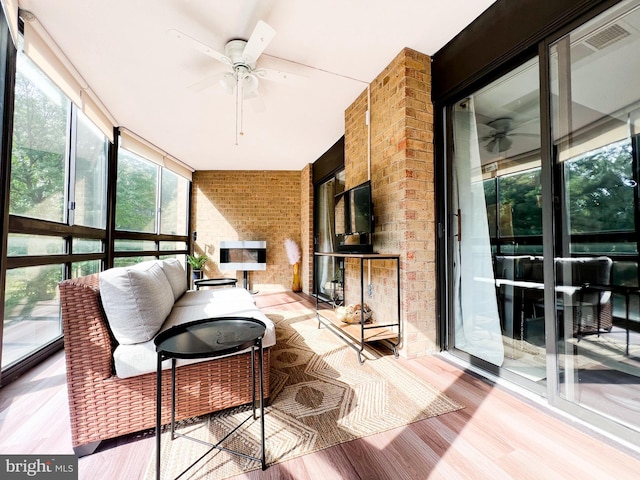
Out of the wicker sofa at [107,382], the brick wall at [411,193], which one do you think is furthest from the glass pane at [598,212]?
the wicker sofa at [107,382]

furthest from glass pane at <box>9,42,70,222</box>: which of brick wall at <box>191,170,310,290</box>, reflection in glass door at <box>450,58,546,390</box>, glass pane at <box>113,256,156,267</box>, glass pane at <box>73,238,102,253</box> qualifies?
reflection in glass door at <box>450,58,546,390</box>

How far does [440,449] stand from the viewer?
1278 mm

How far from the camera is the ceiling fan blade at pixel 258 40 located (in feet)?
5.56

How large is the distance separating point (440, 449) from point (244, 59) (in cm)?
279

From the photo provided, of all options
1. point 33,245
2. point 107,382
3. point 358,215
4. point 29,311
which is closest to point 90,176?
point 33,245

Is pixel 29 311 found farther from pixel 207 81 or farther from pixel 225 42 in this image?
pixel 225 42

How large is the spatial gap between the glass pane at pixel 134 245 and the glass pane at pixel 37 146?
1.13 metres

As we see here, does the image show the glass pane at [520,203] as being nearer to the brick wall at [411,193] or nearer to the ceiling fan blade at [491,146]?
the ceiling fan blade at [491,146]

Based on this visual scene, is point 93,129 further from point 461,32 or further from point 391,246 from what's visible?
point 461,32

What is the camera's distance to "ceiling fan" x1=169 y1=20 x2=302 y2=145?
1.77m

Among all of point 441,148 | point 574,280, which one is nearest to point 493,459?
point 574,280

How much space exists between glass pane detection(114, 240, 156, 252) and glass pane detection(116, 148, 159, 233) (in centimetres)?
18

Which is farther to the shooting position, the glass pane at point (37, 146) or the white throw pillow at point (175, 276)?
the white throw pillow at point (175, 276)

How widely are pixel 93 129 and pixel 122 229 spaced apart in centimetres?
128
